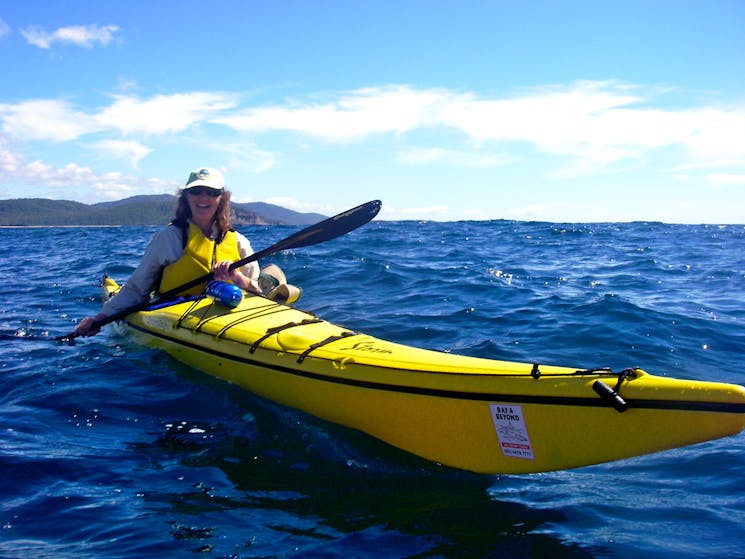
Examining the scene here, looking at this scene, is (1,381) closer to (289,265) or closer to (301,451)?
(301,451)

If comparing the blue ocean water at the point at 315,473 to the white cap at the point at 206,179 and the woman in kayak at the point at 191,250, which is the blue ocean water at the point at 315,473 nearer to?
the woman in kayak at the point at 191,250

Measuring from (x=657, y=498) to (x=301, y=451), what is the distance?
1.89 m

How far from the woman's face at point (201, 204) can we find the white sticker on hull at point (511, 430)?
135 inches

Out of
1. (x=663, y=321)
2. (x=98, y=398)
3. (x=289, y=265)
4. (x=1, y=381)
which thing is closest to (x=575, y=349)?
(x=663, y=321)

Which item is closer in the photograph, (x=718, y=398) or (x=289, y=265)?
(x=718, y=398)

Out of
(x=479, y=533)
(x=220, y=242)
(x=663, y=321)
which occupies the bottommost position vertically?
(x=479, y=533)

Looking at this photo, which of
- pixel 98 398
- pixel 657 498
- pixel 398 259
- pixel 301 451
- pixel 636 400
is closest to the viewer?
pixel 636 400

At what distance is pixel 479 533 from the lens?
269cm

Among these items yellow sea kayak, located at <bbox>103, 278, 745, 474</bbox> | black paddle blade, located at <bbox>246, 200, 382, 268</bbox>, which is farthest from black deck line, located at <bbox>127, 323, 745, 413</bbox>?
black paddle blade, located at <bbox>246, 200, 382, 268</bbox>

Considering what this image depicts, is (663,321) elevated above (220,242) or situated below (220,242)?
below

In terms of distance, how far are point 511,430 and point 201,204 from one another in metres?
3.60

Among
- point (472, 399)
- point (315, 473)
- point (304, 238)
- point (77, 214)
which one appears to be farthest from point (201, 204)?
point (77, 214)

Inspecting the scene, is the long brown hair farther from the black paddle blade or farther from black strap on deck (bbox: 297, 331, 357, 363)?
black strap on deck (bbox: 297, 331, 357, 363)

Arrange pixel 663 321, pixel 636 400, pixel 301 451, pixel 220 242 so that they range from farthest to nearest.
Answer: pixel 663 321
pixel 220 242
pixel 301 451
pixel 636 400
